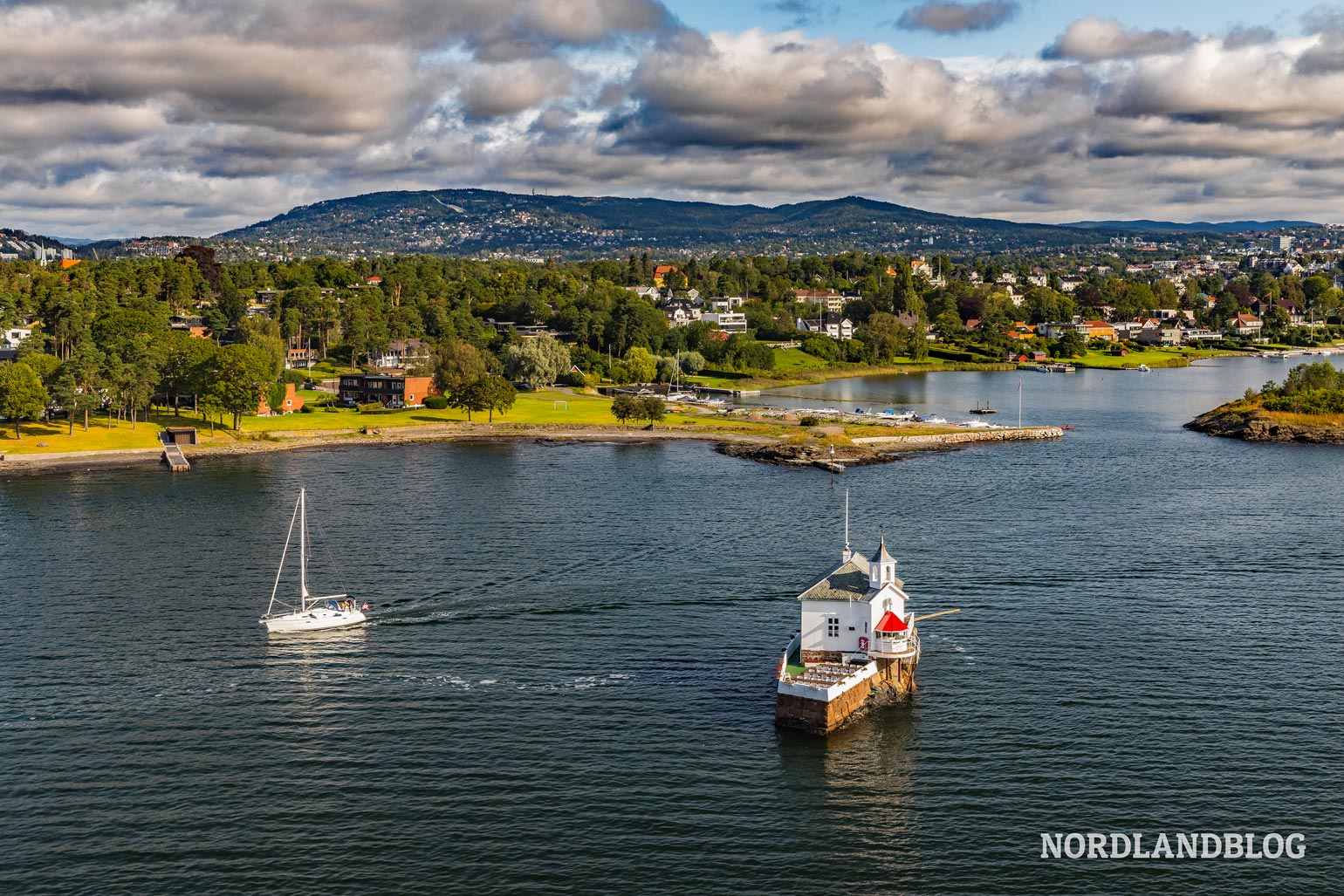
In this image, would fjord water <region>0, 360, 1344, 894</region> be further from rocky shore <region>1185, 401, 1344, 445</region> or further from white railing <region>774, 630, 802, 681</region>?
rocky shore <region>1185, 401, 1344, 445</region>

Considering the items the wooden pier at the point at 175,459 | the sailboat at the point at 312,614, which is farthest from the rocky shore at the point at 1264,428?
the wooden pier at the point at 175,459

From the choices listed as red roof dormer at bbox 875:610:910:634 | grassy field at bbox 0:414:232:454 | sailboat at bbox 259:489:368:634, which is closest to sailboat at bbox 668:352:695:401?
grassy field at bbox 0:414:232:454

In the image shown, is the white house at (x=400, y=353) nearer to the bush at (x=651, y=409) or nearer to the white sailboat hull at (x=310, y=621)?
the bush at (x=651, y=409)

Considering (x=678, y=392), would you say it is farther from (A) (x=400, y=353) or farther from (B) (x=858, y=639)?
(B) (x=858, y=639)

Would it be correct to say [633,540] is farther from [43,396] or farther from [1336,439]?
[1336,439]

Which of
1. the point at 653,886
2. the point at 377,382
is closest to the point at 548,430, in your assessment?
the point at 377,382

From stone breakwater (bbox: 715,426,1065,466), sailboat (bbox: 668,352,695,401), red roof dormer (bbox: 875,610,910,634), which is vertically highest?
sailboat (bbox: 668,352,695,401)
